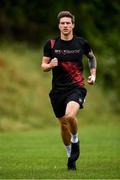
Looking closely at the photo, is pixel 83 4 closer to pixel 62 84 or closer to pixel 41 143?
pixel 41 143

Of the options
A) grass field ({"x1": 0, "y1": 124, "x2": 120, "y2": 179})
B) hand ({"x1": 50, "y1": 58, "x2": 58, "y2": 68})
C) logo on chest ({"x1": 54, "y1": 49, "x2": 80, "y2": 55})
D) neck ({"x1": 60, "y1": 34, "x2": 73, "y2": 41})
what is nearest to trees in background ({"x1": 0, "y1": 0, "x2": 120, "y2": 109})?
grass field ({"x1": 0, "y1": 124, "x2": 120, "y2": 179})

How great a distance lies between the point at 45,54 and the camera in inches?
567

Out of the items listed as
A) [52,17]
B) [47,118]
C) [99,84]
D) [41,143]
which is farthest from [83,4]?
[41,143]

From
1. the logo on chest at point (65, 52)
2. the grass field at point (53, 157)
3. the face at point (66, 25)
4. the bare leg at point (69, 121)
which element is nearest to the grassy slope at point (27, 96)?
the grass field at point (53, 157)

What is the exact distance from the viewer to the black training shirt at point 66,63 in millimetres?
14242

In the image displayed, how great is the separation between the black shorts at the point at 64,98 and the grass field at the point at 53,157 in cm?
105

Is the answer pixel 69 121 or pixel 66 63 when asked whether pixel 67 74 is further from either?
pixel 69 121

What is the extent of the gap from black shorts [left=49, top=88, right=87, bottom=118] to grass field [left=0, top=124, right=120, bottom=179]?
1.05 meters

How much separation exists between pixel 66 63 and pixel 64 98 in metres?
0.61

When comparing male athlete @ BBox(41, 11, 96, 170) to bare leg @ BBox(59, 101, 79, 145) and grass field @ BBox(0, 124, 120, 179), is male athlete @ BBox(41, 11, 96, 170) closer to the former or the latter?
bare leg @ BBox(59, 101, 79, 145)

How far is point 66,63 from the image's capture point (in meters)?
14.3

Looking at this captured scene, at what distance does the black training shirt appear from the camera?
14242 millimetres

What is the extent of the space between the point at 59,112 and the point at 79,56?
1047mm

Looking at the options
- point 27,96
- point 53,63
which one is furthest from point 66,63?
point 27,96
